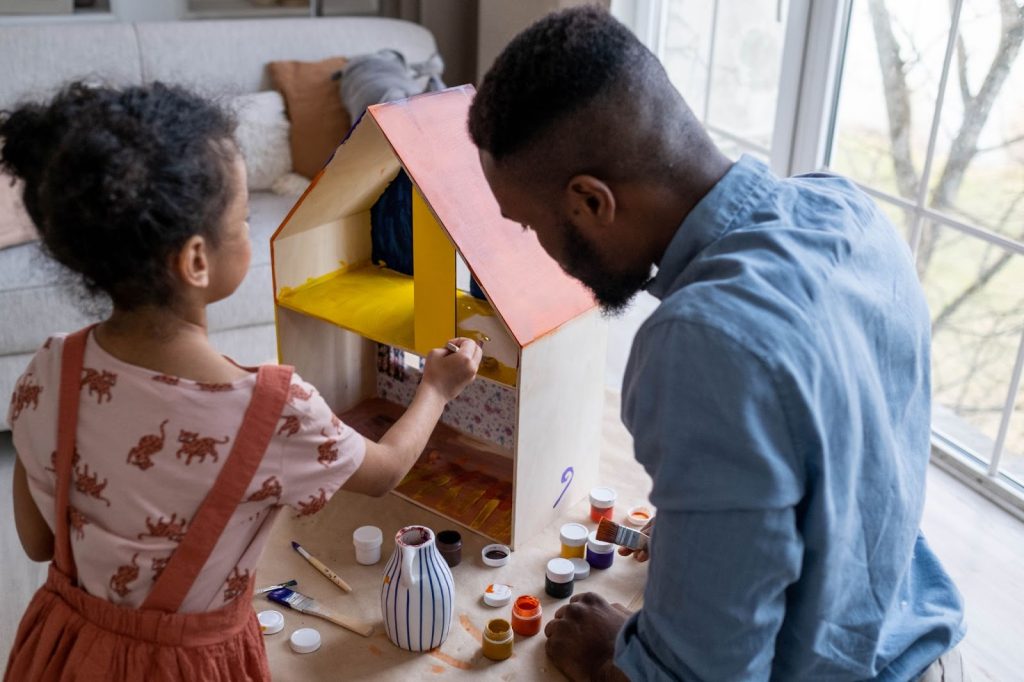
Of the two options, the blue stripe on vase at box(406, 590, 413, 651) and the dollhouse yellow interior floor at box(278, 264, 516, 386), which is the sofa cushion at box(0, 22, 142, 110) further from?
the blue stripe on vase at box(406, 590, 413, 651)

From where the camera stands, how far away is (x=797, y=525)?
2.83 ft

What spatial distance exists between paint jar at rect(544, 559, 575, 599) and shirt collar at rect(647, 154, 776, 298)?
491mm

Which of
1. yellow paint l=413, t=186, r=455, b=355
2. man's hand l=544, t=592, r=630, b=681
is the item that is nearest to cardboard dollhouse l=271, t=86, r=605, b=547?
yellow paint l=413, t=186, r=455, b=355

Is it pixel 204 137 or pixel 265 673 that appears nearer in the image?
pixel 204 137

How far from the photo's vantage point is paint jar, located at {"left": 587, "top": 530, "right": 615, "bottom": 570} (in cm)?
136

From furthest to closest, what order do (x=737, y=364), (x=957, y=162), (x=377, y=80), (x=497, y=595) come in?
1. (x=377, y=80)
2. (x=957, y=162)
3. (x=497, y=595)
4. (x=737, y=364)

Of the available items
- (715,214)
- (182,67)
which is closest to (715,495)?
(715,214)

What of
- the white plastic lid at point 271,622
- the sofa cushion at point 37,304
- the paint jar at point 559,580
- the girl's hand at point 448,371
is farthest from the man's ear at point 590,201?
the sofa cushion at point 37,304

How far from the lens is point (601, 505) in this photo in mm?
1478

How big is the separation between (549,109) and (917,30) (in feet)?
5.05

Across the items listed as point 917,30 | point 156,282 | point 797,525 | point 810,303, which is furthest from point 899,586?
point 917,30

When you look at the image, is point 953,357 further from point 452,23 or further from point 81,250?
point 452,23

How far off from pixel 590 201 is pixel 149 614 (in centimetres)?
60

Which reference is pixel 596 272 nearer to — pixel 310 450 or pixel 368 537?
pixel 310 450
